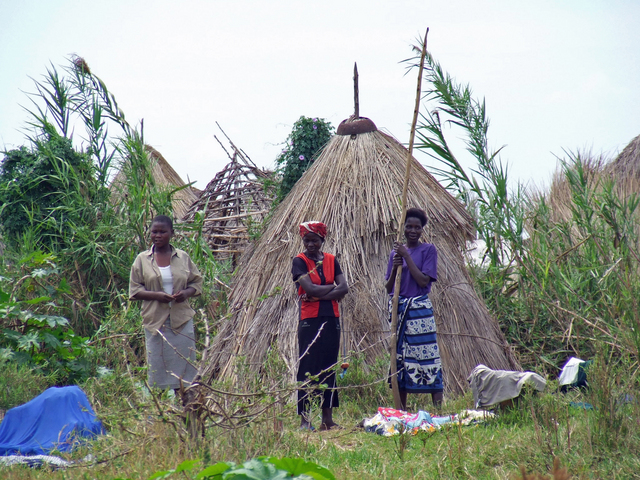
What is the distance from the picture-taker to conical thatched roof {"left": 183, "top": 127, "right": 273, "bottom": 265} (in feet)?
30.1

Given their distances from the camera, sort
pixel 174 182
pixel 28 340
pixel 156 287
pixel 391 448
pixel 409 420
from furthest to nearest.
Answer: pixel 174 182
pixel 28 340
pixel 156 287
pixel 409 420
pixel 391 448

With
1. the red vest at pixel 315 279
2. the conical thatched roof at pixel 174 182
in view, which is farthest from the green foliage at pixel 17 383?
the conical thatched roof at pixel 174 182

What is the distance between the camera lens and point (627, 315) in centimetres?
404

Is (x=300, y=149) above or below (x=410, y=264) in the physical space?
above

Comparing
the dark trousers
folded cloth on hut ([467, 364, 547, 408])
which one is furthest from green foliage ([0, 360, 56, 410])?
folded cloth on hut ([467, 364, 547, 408])

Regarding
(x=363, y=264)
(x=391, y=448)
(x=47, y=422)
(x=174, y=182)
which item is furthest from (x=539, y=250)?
(x=174, y=182)

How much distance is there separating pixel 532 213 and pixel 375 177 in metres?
1.94

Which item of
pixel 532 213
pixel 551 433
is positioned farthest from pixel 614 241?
pixel 551 433

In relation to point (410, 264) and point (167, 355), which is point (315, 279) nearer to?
point (410, 264)

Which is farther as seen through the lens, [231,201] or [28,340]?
[231,201]

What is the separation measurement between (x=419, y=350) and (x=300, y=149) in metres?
3.38

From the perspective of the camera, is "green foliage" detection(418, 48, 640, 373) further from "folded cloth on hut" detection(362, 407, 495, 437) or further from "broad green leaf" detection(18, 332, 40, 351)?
"broad green leaf" detection(18, 332, 40, 351)

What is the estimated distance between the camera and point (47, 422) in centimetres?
404

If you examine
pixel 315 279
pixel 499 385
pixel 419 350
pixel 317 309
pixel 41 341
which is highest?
pixel 315 279
